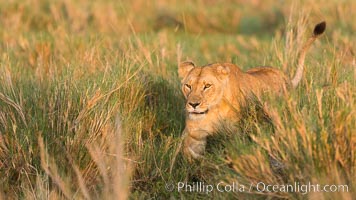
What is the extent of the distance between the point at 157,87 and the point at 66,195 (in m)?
2.32

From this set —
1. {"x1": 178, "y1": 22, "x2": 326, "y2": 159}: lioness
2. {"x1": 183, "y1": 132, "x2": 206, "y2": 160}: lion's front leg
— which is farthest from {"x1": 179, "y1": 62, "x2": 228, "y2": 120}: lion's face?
{"x1": 183, "y1": 132, "x2": 206, "y2": 160}: lion's front leg

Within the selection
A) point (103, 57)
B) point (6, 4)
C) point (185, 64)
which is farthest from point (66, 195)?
point (6, 4)

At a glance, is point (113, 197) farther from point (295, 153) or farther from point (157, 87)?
point (157, 87)

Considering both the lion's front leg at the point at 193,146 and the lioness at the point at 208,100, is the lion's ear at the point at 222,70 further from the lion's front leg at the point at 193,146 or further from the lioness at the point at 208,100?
the lion's front leg at the point at 193,146

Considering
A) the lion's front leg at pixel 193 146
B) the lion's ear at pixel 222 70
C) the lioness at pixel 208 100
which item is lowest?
the lion's front leg at pixel 193 146

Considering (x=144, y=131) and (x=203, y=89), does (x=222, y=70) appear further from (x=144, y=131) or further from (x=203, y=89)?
(x=144, y=131)

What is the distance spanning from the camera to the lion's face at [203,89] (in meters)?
5.07

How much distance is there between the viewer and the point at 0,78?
5656 mm

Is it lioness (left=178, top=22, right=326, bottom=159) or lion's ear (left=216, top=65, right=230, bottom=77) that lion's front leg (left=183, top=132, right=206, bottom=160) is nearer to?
lioness (left=178, top=22, right=326, bottom=159)

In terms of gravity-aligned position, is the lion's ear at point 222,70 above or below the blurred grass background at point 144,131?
above

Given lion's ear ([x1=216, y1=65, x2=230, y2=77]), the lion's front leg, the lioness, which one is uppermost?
lion's ear ([x1=216, y1=65, x2=230, y2=77])

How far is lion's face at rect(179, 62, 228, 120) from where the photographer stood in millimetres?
5074

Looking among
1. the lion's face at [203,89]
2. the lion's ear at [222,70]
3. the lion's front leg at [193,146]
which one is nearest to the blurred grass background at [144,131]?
the lion's front leg at [193,146]

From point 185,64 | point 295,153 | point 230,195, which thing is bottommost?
point 230,195
